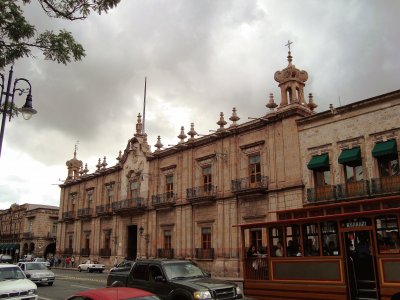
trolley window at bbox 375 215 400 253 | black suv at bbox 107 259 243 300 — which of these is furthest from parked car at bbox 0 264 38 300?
trolley window at bbox 375 215 400 253

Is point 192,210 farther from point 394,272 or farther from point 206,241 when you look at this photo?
point 394,272

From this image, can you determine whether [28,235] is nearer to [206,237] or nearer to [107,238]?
[107,238]

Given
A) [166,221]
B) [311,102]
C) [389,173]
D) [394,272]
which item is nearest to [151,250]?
[166,221]

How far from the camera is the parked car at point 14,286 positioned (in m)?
12.6

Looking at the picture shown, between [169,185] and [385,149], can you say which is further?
[169,185]

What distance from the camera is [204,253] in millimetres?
29469

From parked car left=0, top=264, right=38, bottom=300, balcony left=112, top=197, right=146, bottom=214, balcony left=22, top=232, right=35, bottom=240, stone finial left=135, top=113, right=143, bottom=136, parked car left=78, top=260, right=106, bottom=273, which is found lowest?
parked car left=78, top=260, right=106, bottom=273

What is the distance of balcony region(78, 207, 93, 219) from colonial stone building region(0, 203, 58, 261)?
18.1m

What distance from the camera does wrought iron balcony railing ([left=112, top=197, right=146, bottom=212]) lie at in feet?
118

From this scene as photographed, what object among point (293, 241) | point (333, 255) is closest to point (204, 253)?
point (293, 241)

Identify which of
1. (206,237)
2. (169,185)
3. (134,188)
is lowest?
(206,237)

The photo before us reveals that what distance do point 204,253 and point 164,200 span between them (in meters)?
6.20

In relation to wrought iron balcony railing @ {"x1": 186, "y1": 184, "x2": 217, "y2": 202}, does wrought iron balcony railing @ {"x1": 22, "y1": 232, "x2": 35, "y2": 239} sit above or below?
below

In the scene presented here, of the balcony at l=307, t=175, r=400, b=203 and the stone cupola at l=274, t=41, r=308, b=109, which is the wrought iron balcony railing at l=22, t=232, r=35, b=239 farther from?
the balcony at l=307, t=175, r=400, b=203
